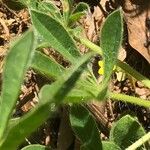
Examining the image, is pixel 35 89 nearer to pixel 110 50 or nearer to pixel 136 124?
pixel 136 124

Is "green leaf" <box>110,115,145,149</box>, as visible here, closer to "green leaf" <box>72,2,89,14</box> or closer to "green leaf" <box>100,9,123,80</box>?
"green leaf" <box>100,9,123,80</box>

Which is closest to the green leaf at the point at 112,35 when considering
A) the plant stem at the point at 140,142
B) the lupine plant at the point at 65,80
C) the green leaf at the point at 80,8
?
the lupine plant at the point at 65,80

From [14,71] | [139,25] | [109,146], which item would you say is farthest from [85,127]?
[139,25]

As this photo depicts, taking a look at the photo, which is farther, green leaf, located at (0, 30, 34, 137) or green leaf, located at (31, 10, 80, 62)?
green leaf, located at (31, 10, 80, 62)

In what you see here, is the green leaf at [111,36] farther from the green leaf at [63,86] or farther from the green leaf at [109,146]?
the green leaf at [63,86]

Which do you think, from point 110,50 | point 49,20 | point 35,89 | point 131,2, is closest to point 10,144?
point 110,50

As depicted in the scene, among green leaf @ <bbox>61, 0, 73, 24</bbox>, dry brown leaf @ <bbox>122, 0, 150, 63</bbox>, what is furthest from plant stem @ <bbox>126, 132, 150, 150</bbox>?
dry brown leaf @ <bbox>122, 0, 150, 63</bbox>

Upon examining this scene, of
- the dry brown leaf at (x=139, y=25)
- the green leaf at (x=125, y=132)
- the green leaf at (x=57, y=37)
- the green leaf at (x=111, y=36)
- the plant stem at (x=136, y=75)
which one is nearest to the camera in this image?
the green leaf at (x=111, y=36)
